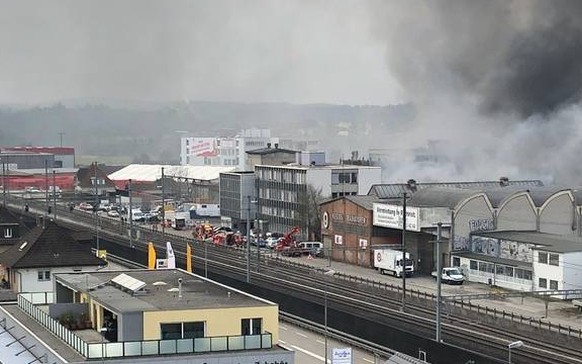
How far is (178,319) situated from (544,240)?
23.8m

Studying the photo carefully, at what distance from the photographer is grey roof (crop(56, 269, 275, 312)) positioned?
18.8 m

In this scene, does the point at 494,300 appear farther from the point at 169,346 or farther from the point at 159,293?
the point at 169,346

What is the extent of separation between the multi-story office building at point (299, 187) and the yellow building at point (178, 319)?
33.5 metres

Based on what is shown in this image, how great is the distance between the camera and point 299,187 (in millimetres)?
55062

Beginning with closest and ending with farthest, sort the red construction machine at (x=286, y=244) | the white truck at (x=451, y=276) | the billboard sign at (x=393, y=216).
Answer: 1. the white truck at (x=451, y=276)
2. the billboard sign at (x=393, y=216)
3. the red construction machine at (x=286, y=244)

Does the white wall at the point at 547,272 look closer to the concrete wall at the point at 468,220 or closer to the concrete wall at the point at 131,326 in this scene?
the concrete wall at the point at 468,220

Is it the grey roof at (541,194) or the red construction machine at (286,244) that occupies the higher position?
the grey roof at (541,194)

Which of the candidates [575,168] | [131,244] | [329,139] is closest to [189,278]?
[131,244]

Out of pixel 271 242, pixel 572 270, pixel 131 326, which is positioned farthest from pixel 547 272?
pixel 131 326

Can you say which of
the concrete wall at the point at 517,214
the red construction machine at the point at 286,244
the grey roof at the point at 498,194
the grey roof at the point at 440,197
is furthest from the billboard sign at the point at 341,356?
the red construction machine at the point at 286,244

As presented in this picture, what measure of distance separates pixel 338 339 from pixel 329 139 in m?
103

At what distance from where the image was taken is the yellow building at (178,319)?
1725 cm

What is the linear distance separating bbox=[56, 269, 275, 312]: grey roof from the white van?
82.8ft

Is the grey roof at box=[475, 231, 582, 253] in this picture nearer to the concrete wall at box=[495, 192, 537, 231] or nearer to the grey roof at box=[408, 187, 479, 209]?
the concrete wall at box=[495, 192, 537, 231]
